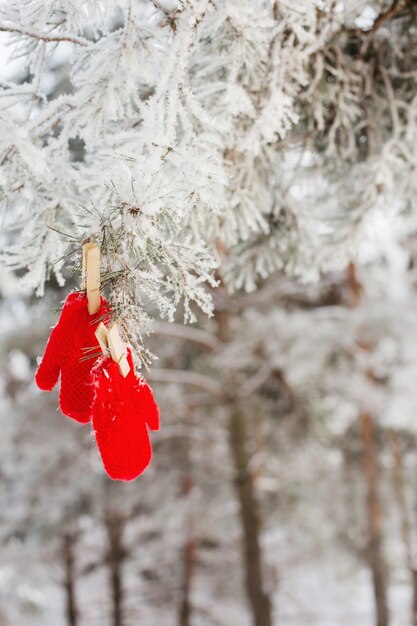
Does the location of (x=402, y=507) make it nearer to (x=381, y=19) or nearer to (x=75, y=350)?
(x=381, y=19)

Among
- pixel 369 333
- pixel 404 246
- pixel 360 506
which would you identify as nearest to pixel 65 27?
pixel 369 333

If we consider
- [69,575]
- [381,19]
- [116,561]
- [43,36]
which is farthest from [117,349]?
[69,575]

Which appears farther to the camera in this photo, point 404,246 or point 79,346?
point 404,246

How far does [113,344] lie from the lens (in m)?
1.20

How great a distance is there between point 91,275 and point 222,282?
1.35m

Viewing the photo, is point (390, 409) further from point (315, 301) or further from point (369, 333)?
point (315, 301)

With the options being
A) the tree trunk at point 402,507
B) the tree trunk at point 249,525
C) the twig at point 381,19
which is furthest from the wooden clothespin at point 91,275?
the tree trunk at point 402,507

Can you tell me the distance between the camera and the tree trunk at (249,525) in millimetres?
7574

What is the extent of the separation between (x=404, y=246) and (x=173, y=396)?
3903 millimetres

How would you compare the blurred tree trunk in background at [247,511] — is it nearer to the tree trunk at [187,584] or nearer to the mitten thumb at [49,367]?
the tree trunk at [187,584]

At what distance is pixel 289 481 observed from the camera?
1086cm

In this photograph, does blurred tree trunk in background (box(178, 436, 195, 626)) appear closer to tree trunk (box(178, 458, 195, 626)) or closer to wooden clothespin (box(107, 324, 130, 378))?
tree trunk (box(178, 458, 195, 626))

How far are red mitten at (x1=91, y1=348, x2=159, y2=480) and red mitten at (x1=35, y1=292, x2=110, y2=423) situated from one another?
0.27ft

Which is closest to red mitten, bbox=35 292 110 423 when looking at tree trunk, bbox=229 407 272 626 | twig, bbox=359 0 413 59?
twig, bbox=359 0 413 59
